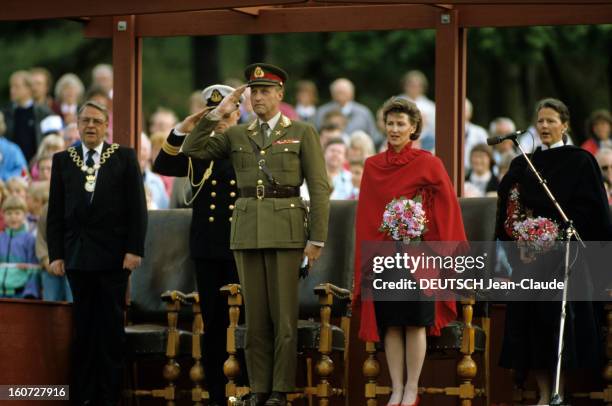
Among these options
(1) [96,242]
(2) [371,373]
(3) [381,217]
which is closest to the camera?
(3) [381,217]

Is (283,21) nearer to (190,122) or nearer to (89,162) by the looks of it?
(190,122)

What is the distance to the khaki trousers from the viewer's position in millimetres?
11172

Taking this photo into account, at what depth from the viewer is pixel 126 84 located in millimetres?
13680

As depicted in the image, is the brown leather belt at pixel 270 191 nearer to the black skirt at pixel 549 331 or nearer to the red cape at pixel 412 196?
the red cape at pixel 412 196

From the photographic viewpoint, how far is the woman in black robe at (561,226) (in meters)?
11.4

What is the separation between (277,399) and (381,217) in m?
1.46

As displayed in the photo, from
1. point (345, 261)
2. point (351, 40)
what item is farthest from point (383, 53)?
point (345, 261)

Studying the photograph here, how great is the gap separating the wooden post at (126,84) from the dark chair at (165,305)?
77 cm

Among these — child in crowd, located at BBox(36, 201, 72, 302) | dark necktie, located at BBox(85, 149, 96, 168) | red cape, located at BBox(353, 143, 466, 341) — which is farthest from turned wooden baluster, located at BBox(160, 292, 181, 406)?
child in crowd, located at BBox(36, 201, 72, 302)

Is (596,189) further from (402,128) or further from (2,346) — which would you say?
(2,346)

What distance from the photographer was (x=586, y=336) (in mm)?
11430

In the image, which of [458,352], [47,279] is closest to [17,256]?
[47,279]

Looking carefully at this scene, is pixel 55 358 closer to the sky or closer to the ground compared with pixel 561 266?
closer to the ground

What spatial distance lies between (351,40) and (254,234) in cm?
1769
